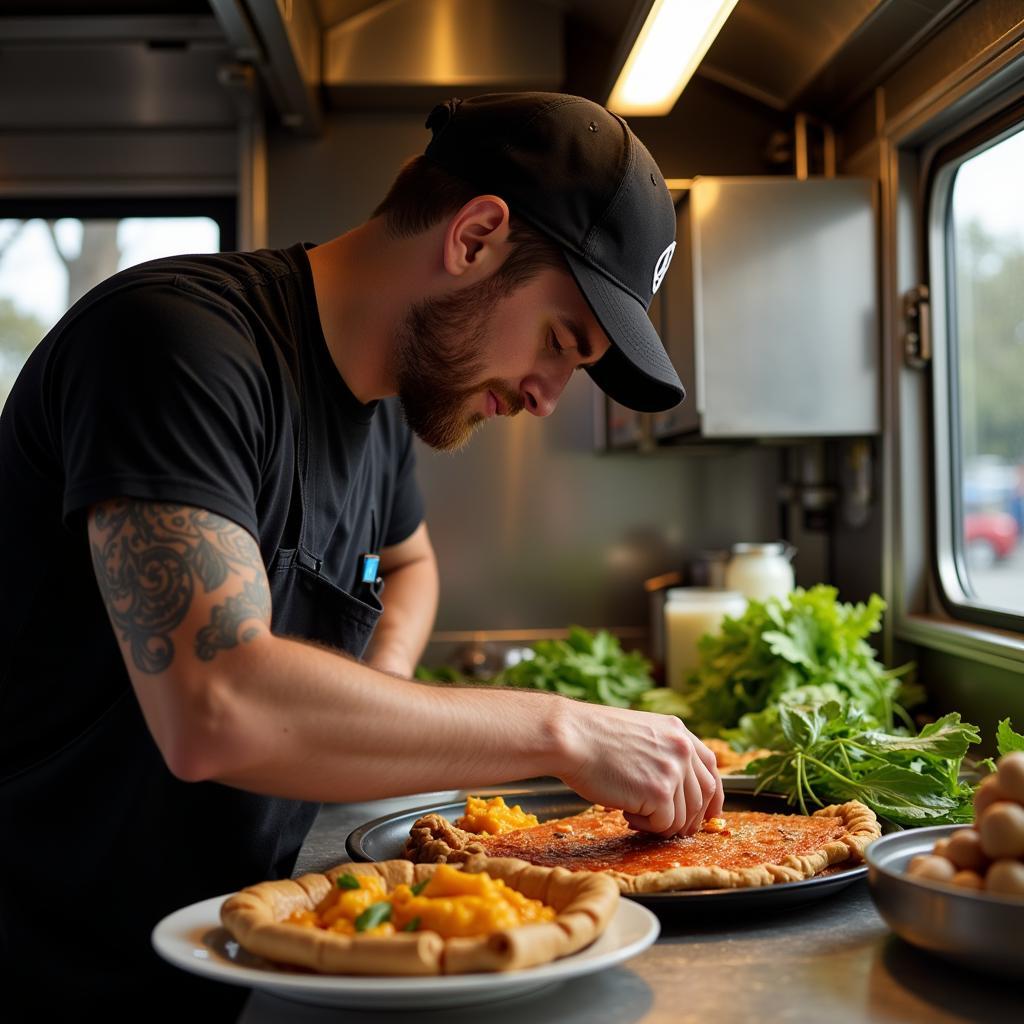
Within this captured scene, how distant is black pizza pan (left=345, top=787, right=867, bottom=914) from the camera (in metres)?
1.16

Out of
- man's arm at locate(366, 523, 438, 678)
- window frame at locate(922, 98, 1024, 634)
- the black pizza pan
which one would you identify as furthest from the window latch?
the black pizza pan

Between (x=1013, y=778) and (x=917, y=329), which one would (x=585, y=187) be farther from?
(x=917, y=329)

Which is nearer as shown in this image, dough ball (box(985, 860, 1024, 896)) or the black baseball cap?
dough ball (box(985, 860, 1024, 896))

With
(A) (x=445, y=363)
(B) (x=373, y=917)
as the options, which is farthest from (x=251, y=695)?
(A) (x=445, y=363)

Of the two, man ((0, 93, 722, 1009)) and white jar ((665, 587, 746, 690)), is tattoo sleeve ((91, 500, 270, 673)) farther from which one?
white jar ((665, 587, 746, 690))

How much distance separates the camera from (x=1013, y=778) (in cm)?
104

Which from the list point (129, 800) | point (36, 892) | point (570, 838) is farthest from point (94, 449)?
point (570, 838)

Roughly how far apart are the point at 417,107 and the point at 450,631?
1.61 meters

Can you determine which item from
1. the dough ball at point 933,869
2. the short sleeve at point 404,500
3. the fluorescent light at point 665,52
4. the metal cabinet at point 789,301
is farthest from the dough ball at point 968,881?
the metal cabinet at point 789,301

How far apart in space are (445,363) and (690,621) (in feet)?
5.18

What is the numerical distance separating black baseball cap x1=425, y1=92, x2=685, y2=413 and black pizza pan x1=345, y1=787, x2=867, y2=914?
0.62 meters

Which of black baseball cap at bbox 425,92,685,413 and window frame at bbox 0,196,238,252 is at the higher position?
window frame at bbox 0,196,238,252

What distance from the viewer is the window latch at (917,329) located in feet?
9.04

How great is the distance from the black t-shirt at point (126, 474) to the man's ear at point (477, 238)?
0.72 feet
